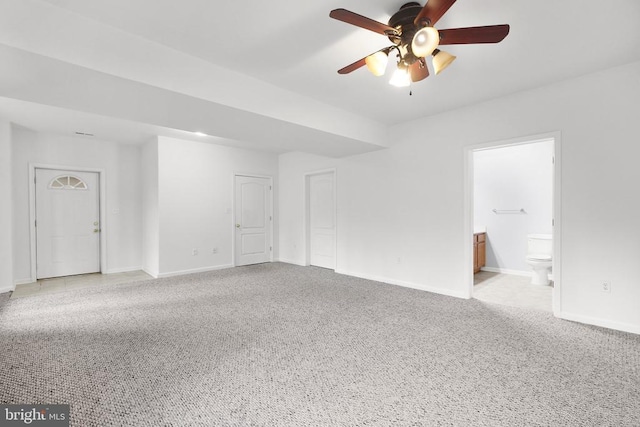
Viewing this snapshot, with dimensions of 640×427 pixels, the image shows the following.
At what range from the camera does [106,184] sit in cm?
569

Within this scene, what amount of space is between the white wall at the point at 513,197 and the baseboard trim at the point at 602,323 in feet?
7.52

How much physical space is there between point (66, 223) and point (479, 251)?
7.50 meters

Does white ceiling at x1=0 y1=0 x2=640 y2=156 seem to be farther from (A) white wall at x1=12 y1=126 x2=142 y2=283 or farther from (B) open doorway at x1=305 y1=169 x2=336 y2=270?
(B) open doorway at x1=305 y1=169 x2=336 y2=270

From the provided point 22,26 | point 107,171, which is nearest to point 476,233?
point 22,26

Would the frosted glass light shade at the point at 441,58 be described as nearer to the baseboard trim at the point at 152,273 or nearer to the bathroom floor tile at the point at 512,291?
the bathroom floor tile at the point at 512,291

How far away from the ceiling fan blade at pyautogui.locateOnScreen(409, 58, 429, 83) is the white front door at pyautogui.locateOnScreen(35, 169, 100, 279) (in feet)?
19.5

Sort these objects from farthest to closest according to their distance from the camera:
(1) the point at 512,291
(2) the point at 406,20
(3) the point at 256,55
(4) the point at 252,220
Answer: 1. (4) the point at 252,220
2. (1) the point at 512,291
3. (3) the point at 256,55
4. (2) the point at 406,20

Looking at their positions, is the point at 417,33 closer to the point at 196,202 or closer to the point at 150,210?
the point at 196,202

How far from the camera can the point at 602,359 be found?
2.39 metres

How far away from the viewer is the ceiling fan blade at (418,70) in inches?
89.4

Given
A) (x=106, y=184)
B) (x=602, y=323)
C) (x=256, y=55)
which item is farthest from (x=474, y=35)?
(x=106, y=184)

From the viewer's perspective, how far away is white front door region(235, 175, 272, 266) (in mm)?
6441

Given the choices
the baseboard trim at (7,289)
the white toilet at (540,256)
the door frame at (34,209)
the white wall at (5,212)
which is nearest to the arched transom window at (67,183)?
the door frame at (34,209)

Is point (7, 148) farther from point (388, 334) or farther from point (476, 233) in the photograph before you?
point (476, 233)
